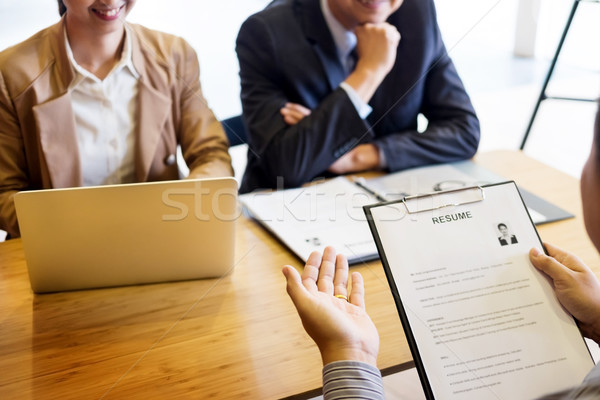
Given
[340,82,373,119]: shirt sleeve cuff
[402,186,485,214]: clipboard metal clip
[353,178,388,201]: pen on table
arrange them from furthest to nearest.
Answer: [340,82,373,119]: shirt sleeve cuff
[353,178,388,201]: pen on table
[402,186,485,214]: clipboard metal clip

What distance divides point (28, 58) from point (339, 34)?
0.70 m

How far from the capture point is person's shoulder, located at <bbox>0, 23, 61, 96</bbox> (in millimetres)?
1196

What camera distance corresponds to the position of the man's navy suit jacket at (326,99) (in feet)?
4.55

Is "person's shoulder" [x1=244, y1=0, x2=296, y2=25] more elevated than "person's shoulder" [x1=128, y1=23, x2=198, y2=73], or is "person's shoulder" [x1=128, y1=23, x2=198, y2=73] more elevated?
"person's shoulder" [x1=244, y1=0, x2=296, y2=25]

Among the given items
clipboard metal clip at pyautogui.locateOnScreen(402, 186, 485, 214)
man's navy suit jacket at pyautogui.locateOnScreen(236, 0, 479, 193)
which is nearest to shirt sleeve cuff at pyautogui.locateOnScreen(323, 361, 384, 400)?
clipboard metal clip at pyautogui.locateOnScreen(402, 186, 485, 214)

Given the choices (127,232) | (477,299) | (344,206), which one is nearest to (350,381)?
(477,299)

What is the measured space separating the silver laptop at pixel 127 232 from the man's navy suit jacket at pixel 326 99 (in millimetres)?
437

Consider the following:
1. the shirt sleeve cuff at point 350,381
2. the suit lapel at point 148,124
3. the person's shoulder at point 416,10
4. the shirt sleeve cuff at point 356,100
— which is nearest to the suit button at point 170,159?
the suit lapel at point 148,124

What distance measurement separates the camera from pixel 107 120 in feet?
4.39

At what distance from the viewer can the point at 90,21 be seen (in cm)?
124

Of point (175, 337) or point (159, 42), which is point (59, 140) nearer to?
point (159, 42)

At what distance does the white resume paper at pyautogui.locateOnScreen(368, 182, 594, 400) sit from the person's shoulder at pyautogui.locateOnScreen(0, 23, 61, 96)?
2.47 ft

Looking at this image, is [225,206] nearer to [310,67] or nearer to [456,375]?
[456,375]

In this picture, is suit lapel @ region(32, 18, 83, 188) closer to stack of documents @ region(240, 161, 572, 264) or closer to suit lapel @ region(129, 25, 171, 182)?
suit lapel @ region(129, 25, 171, 182)
